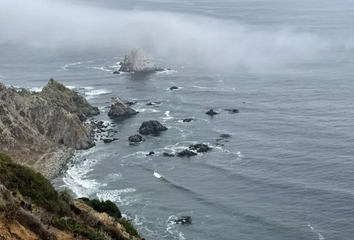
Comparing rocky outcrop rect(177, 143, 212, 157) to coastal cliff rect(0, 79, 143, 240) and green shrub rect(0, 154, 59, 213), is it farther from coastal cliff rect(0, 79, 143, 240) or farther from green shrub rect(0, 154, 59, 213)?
green shrub rect(0, 154, 59, 213)

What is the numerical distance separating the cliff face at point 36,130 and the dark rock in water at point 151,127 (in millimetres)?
13646

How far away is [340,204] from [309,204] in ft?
16.7

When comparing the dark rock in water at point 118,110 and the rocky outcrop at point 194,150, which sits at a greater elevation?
the dark rock in water at point 118,110

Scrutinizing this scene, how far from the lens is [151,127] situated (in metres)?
132

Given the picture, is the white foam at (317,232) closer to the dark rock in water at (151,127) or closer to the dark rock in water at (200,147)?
the dark rock in water at (200,147)

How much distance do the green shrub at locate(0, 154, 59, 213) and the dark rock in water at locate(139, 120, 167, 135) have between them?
3373 inches

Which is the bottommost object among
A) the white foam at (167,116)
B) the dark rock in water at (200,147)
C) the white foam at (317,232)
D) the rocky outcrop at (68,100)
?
the white foam at (317,232)

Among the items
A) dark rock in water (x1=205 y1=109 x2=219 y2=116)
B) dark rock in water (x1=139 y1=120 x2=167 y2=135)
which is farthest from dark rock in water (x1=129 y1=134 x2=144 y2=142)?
dark rock in water (x1=205 y1=109 x2=219 y2=116)

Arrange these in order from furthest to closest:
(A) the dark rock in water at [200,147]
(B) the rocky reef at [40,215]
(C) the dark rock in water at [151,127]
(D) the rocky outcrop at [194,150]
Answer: (C) the dark rock in water at [151,127] → (A) the dark rock in water at [200,147] → (D) the rocky outcrop at [194,150] → (B) the rocky reef at [40,215]

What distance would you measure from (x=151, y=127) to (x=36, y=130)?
27952 mm

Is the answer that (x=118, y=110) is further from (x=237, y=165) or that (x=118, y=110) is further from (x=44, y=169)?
(x=237, y=165)

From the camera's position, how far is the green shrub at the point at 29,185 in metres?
42.2

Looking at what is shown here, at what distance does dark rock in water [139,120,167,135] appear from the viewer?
13200 centimetres

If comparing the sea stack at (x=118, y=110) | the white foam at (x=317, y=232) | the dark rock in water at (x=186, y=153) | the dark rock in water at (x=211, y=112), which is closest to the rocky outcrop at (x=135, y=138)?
the dark rock in water at (x=186, y=153)
